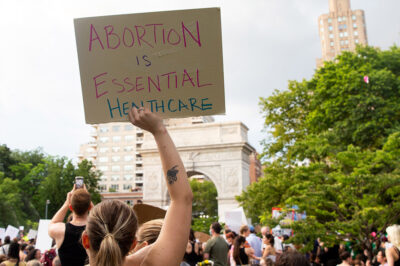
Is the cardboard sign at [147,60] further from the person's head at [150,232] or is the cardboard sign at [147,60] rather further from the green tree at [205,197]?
the green tree at [205,197]

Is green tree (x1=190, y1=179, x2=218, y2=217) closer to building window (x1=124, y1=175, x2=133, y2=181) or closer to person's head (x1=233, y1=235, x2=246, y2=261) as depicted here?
building window (x1=124, y1=175, x2=133, y2=181)

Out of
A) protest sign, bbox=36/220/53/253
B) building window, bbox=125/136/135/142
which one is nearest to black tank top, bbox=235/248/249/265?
protest sign, bbox=36/220/53/253

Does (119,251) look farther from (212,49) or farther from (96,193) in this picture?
(96,193)

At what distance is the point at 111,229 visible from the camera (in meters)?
1.61

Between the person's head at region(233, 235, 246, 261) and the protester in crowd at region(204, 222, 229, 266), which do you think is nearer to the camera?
the protester in crowd at region(204, 222, 229, 266)

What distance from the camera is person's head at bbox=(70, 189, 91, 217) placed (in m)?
3.04

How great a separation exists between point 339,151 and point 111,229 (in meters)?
17.4

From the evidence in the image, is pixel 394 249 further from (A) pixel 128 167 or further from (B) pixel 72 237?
(A) pixel 128 167

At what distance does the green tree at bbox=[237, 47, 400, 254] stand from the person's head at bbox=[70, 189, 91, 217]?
10.0m

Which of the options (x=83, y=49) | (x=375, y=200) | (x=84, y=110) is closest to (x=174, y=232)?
(x=84, y=110)

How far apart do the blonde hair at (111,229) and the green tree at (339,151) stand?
11.0 m

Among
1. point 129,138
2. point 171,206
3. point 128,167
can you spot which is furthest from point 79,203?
point 129,138

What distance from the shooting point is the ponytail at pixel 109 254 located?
4.98 ft

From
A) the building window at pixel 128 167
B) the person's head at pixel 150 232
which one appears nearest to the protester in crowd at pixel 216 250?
the person's head at pixel 150 232
